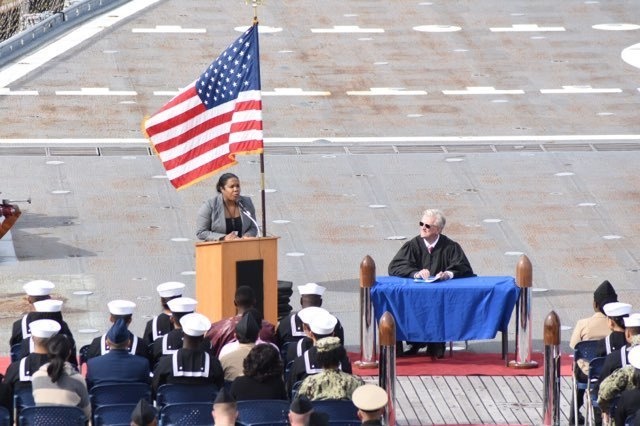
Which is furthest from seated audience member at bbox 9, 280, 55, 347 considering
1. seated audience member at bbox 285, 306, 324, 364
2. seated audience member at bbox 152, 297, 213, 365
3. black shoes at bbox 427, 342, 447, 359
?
black shoes at bbox 427, 342, 447, 359

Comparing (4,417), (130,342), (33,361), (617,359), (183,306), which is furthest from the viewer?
(183,306)

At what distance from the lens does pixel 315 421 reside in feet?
32.8

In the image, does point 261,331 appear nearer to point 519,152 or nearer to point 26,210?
point 26,210

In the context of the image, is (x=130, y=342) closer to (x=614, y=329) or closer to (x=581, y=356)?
(x=581, y=356)

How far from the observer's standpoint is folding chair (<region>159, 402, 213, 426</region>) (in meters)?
11.0

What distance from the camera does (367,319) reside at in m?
15.1

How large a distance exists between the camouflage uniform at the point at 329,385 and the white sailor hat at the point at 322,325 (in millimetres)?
972

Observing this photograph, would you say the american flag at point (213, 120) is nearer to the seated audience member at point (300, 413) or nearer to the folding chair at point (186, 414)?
the folding chair at point (186, 414)

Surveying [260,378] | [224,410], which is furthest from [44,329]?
[224,410]

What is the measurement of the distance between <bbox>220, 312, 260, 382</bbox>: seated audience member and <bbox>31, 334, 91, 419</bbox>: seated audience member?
123cm

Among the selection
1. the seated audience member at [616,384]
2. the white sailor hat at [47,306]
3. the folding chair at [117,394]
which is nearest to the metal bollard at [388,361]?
the seated audience member at [616,384]

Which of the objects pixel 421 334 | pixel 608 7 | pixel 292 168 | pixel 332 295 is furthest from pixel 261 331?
pixel 608 7

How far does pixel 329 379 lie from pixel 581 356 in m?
2.74

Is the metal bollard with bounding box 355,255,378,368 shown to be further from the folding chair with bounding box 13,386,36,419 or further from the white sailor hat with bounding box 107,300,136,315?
the folding chair with bounding box 13,386,36,419
